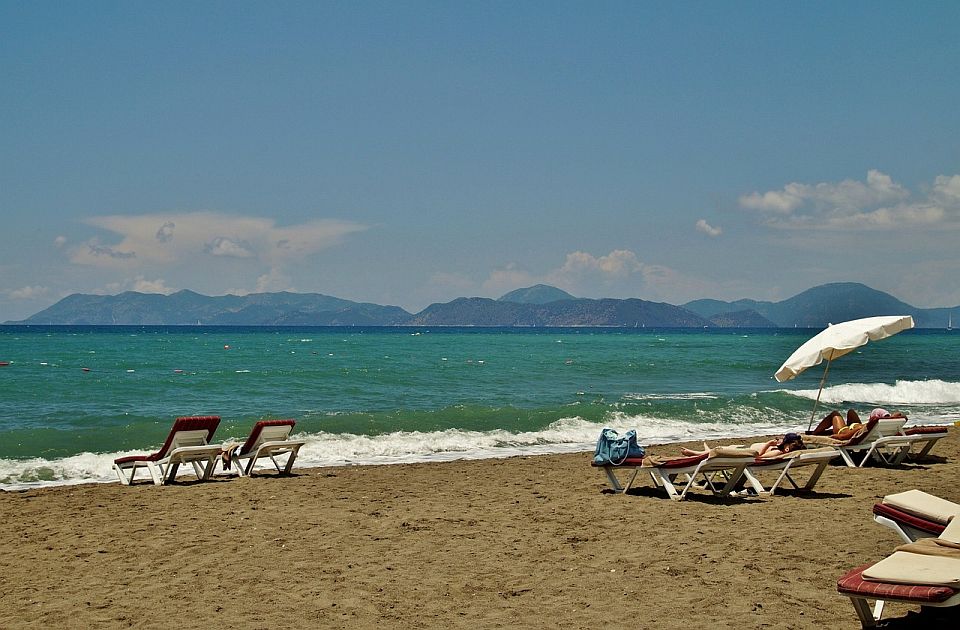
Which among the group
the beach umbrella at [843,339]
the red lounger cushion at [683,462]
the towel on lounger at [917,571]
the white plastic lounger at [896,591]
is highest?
the beach umbrella at [843,339]

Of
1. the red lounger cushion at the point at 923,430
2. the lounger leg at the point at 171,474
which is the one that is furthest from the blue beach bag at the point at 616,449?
the lounger leg at the point at 171,474

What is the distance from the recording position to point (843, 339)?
42.7 feet

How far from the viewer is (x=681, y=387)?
3197 centimetres

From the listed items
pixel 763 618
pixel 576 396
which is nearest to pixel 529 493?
pixel 763 618

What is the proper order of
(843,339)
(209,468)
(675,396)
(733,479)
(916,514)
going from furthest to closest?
(675,396), (843,339), (209,468), (733,479), (916,514)

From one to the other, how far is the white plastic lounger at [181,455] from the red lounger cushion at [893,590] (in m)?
8.90

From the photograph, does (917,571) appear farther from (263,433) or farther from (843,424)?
(843,424)

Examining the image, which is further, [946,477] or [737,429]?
[737,429]

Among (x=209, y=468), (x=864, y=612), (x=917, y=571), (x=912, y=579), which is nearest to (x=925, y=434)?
(x=864, y=612)

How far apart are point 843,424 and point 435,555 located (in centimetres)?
860

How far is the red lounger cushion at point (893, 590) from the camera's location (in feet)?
14.2

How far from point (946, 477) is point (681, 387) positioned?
2026 centimetres

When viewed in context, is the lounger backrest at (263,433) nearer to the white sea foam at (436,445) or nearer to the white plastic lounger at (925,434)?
the white sea foam at (436,445)

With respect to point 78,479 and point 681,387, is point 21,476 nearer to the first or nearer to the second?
point 78,479
